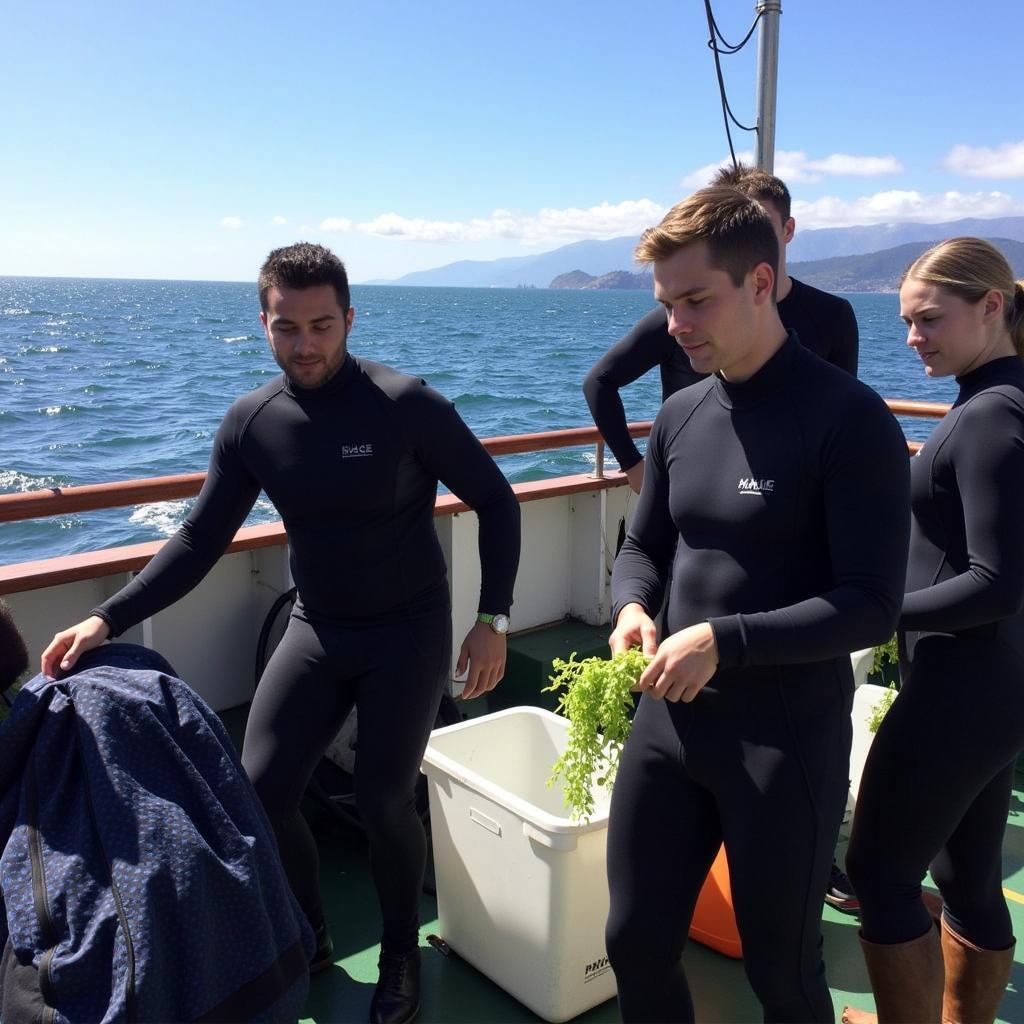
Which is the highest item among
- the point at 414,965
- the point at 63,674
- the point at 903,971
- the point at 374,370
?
the point at 374,370

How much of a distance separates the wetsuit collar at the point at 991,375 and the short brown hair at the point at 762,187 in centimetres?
92

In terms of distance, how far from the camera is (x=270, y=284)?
7.98 ft

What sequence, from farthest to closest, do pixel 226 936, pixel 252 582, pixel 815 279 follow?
1. pixel 815 279
2. pixel 252 582
3. pixel 226 936

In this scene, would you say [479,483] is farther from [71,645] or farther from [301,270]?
[71,645]

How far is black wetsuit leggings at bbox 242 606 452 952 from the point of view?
2479mm

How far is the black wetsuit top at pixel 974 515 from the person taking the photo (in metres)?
1.93

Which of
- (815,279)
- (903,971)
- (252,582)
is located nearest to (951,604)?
(903,971)

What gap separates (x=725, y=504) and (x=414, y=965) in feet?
4.90

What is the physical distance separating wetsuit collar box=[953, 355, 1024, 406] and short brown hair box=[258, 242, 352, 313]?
1.39 metres

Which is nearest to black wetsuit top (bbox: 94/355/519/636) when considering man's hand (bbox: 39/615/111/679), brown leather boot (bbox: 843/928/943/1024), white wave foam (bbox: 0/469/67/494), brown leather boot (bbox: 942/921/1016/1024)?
man's hand (bbox: 39/615/111/679)

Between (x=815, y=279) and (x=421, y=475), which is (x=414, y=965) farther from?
(x=815, y=279)

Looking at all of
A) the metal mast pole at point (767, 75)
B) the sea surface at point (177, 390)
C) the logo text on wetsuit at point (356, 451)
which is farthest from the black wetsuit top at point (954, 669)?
the sea surface at point (177, 390)

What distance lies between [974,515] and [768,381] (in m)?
0.49

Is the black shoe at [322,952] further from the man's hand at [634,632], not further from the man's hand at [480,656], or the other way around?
the man's hand at [634,632]
